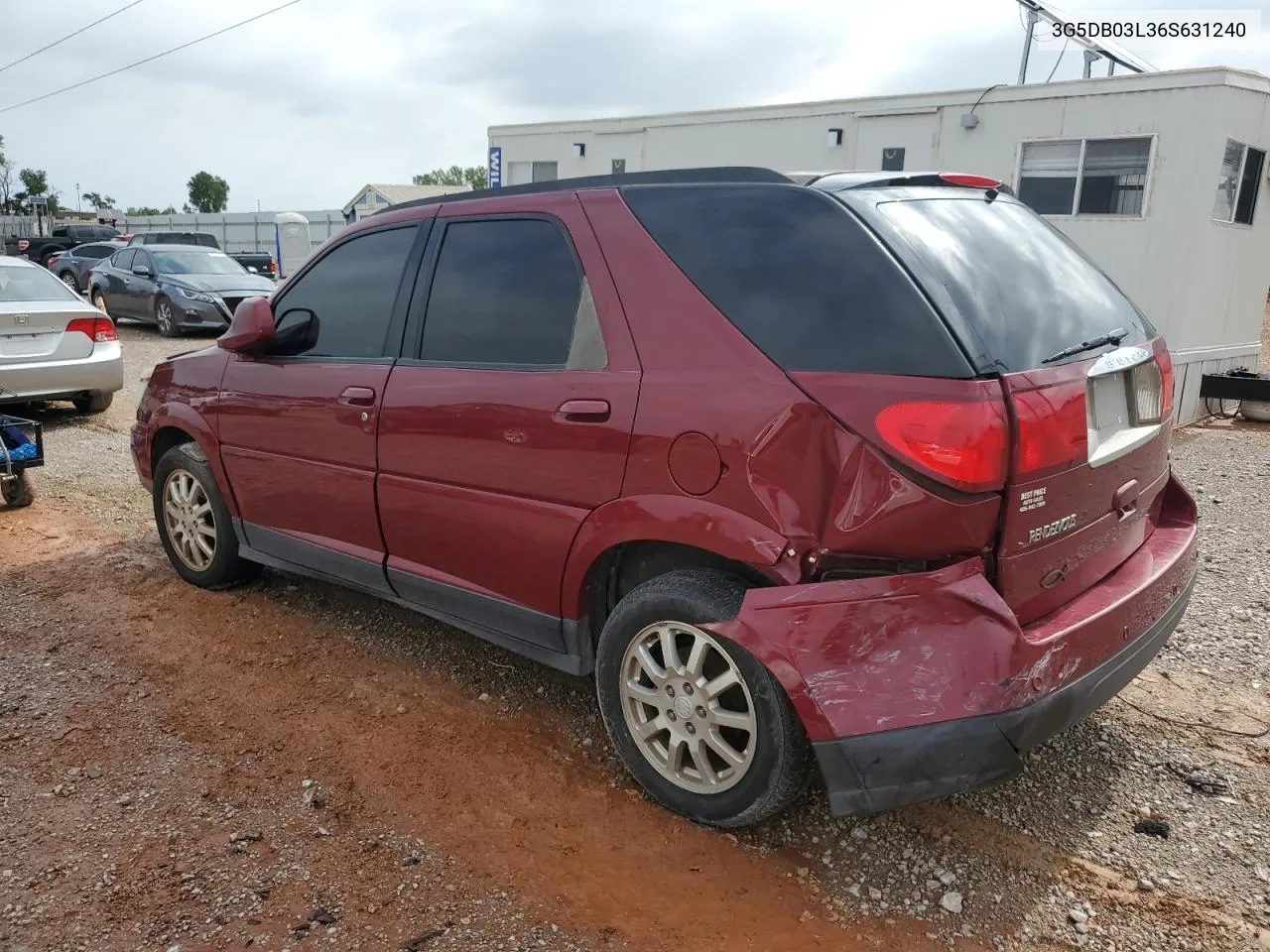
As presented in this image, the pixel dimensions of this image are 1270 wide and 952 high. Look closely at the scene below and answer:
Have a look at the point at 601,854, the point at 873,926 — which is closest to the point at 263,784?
the point at 601,854

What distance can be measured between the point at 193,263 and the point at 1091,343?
17473 millimetres

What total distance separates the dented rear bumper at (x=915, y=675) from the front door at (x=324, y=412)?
6.12 feet

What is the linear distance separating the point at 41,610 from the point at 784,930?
388cm

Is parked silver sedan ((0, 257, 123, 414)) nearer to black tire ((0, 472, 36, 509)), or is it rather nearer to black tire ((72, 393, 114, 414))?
black tire ((72, 393, 114, 414))

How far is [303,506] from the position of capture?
4.02 metres

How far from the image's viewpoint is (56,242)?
33.8 metres

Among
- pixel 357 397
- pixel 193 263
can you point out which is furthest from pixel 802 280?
pixel 193 263

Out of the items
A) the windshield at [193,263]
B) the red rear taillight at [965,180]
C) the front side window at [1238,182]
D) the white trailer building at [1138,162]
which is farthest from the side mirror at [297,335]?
the windshield at [193,263]

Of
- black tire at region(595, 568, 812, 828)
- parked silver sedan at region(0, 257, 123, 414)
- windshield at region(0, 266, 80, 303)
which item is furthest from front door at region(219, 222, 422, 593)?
windshield at region(0, 266, 80, 303)

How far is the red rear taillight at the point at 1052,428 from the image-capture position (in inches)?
91.7

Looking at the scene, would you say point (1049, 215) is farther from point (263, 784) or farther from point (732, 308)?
point (263, 784)

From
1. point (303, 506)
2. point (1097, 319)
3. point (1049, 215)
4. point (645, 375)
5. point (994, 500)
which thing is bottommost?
point (303, 506)

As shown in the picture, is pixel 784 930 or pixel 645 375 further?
pixel 645 375

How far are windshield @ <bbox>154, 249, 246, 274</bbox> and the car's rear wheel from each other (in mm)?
639
